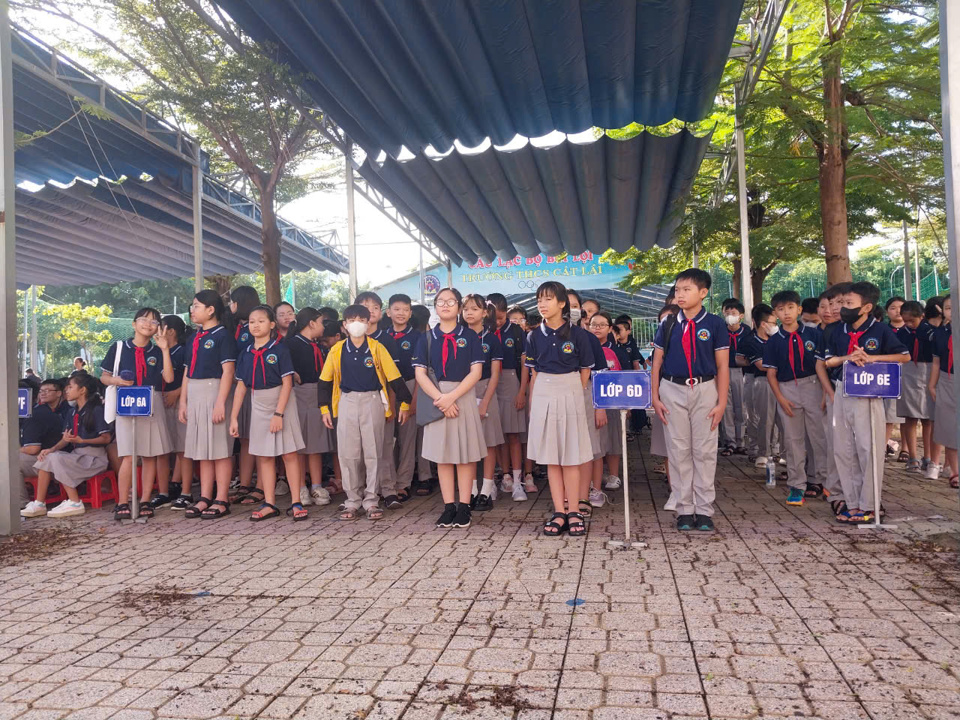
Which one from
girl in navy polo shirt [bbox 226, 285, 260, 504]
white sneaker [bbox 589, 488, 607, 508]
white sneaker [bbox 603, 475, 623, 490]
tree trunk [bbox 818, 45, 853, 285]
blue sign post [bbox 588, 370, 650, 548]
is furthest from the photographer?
tree trunk [bbox 818, 45, 853, 285]

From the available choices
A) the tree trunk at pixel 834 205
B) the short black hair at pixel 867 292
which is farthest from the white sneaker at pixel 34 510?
the tree trunk at pixel 834 205

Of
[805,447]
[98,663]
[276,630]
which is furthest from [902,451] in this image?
[98,663]

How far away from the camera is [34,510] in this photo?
706 centimetres

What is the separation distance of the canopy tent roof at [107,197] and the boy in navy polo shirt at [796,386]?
8896 millimetres

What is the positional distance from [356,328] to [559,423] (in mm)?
1932

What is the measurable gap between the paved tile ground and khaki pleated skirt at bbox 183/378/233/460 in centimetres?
88

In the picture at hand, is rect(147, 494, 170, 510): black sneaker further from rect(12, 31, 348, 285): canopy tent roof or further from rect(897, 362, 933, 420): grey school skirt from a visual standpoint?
rect(897, 362, 933, 420): grey school skirt

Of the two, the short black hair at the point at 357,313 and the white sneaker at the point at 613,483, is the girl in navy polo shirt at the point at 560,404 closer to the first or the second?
the short black hair at the point at 357,313

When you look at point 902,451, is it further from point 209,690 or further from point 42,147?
point 42,147

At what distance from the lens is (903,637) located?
325 cm

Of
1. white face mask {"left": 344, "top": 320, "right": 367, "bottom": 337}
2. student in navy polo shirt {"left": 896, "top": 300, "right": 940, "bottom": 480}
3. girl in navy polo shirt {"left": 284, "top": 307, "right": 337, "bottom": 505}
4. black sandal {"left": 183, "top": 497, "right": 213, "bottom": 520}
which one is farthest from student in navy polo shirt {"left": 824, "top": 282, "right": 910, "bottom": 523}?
black sandal {"left": 183, "top": 497, "right": 213, "bottom": 520}

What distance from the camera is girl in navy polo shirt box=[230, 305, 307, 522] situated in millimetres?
6383

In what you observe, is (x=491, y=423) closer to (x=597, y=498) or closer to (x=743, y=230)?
Answer: (x=597, y=498)

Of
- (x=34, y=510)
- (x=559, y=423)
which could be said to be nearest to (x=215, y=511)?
(x=34, y=510)
